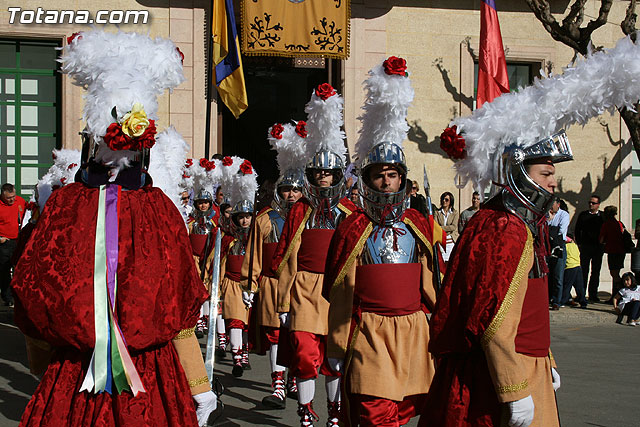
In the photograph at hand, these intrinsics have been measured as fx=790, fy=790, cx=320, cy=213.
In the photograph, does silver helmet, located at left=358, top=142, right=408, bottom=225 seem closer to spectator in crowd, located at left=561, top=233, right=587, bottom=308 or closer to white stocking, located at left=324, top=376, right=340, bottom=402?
white stocking, located at left=324, top=376, right=340, bottom=402

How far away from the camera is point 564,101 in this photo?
341cm

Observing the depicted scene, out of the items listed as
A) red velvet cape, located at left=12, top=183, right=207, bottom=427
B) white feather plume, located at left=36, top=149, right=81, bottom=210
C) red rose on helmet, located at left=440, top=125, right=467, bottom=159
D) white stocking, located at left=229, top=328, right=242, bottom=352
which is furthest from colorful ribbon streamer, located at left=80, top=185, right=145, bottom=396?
white stocking, located at left=229, top=328, right=242, bottom=352

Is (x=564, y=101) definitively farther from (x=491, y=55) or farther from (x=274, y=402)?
(x=491, y=55)

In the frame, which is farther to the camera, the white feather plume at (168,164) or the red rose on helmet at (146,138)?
the white feather plume at (168,164)

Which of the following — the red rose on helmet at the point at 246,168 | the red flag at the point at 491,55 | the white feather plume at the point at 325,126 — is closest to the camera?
the white feather plume at the point at 325,126

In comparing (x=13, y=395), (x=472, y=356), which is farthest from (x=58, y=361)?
Answer: (x=13, y=395)

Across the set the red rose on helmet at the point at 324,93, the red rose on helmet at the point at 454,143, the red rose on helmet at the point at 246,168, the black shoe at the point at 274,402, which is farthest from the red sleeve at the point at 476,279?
the red rose on helmet at the point at 246,168

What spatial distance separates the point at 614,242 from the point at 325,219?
326 inches

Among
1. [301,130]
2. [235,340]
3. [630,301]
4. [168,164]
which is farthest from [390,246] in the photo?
[630,301]

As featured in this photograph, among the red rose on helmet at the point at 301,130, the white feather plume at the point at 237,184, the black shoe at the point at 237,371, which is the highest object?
the red rose on helmet at the point at 301,130

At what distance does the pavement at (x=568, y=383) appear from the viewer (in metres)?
6.11

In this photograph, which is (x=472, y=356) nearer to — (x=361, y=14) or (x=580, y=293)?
(x=580, y=293)

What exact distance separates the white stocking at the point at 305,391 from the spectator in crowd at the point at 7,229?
7861 mm

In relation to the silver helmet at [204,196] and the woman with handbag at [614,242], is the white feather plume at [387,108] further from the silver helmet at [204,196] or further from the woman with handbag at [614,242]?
the woman with handbag at [614,242]
